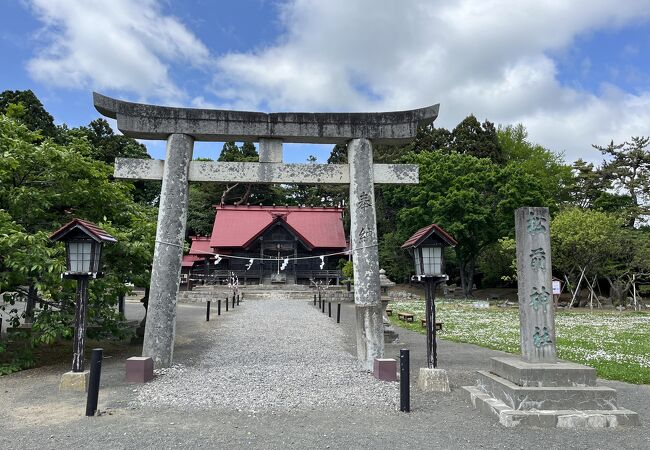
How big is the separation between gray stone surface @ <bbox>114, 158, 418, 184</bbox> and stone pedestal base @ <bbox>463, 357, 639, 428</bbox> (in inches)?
183

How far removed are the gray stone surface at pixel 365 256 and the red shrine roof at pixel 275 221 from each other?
28.3m

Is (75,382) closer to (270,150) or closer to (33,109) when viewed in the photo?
(270,150)

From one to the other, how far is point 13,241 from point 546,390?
29.1 ft

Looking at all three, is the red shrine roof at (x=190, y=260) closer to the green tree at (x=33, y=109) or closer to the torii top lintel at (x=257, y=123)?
the green tree at (x=33, y=109)

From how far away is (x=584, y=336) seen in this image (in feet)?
50.1

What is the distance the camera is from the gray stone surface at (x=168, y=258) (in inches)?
364

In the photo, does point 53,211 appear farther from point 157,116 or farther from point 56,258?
point 157,116

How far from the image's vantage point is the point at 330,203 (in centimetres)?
5531

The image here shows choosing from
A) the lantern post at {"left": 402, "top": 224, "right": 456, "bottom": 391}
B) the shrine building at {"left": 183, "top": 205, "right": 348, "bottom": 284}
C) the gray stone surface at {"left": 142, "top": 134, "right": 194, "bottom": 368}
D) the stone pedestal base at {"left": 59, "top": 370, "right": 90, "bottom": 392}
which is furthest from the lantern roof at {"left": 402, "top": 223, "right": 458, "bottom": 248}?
the shrine building at {"left": 183, "top": 205, "right": 348, "bottom": 284}

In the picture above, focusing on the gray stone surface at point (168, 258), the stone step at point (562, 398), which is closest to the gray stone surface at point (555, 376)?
the stone step at point (562, 398)

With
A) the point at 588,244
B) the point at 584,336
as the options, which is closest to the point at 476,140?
the point at 588,244

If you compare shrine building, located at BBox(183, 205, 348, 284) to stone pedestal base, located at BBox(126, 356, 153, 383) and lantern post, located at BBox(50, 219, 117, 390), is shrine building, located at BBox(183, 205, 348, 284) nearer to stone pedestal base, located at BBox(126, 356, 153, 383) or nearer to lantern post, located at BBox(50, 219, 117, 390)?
stone pedestal base, located at BBox(126, 356, 153, 383)

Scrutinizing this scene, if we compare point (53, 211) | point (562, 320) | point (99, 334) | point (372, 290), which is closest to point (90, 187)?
point (53, 211)

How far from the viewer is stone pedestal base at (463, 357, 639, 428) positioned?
239 inches
